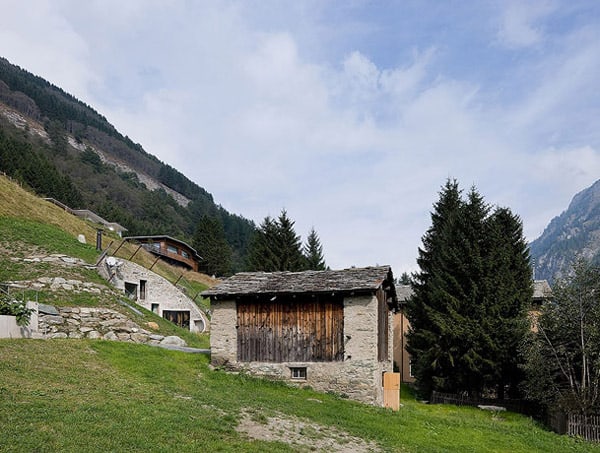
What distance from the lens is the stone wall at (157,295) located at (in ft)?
136

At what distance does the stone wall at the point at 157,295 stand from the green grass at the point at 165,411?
17605mm

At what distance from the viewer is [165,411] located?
14.6 m

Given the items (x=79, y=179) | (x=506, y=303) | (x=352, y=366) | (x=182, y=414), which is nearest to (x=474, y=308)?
(x=506, y=303)

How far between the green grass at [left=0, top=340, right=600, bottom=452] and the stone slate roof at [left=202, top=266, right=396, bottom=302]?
384 cm

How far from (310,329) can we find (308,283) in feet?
7.27

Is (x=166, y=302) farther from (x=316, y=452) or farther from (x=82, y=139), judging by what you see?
(x=82, y=139)

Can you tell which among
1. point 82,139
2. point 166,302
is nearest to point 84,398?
point 166,302

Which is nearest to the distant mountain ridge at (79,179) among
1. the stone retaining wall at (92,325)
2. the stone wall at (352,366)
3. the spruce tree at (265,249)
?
the spruce tree at (265,249)

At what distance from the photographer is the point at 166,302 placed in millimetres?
43844

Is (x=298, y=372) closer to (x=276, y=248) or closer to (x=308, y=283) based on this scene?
(x=308, y=283)

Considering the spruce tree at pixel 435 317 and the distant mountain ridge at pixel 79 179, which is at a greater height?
the distant mountain ridge at pixel 79 179

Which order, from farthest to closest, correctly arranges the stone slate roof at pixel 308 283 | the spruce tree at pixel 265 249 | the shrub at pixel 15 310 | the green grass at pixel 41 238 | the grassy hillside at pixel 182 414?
1. the spruce tree at pixel 265 249
2. the green grass at pixel 41 238
3. the stone slate roof at pixel 308 283
4. the shrub at pixel 15 310
5. the grassy hillside at pixel 182 414

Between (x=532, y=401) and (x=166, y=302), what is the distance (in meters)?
28.9

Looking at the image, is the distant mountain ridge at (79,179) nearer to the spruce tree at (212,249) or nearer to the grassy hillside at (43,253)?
the spruce tree at (212,249)
